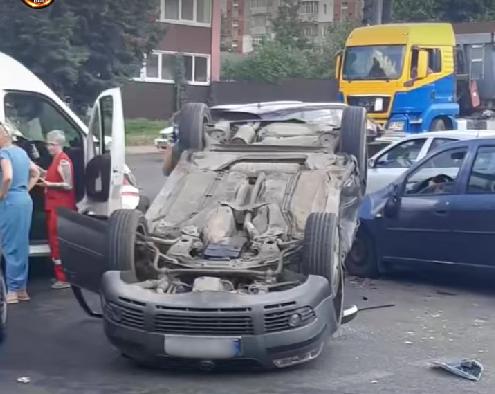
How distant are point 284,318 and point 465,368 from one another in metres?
1.43

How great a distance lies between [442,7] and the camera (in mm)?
43688

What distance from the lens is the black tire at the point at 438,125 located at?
962 inches

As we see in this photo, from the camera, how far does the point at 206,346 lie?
24.5ft

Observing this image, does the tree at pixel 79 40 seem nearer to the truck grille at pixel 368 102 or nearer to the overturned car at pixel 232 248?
the truck grille at pixel 368 102

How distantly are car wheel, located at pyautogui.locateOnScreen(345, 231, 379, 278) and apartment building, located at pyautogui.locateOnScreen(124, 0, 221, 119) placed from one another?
29.4 m

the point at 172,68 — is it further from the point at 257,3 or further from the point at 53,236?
the point at 257,3

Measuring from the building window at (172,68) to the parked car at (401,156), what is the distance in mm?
26820

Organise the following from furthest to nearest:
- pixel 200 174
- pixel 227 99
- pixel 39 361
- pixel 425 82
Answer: pixel 227 99 → pixel 425 82 → pixel 200 174 → pixel 39 361

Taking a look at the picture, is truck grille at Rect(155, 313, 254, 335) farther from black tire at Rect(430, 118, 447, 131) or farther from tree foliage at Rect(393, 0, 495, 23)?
tree foliage at Rect(393, 0, 495, 23)

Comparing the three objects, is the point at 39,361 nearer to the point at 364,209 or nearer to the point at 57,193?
the point at 57,193

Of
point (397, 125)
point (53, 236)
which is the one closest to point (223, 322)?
point (53, 236)

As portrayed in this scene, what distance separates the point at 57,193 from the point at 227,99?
3214 cm

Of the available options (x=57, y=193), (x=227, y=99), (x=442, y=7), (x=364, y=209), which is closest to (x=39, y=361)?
(x=57, y=193)

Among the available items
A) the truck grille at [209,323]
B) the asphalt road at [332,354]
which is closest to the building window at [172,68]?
the asphalt road at [332,354]
